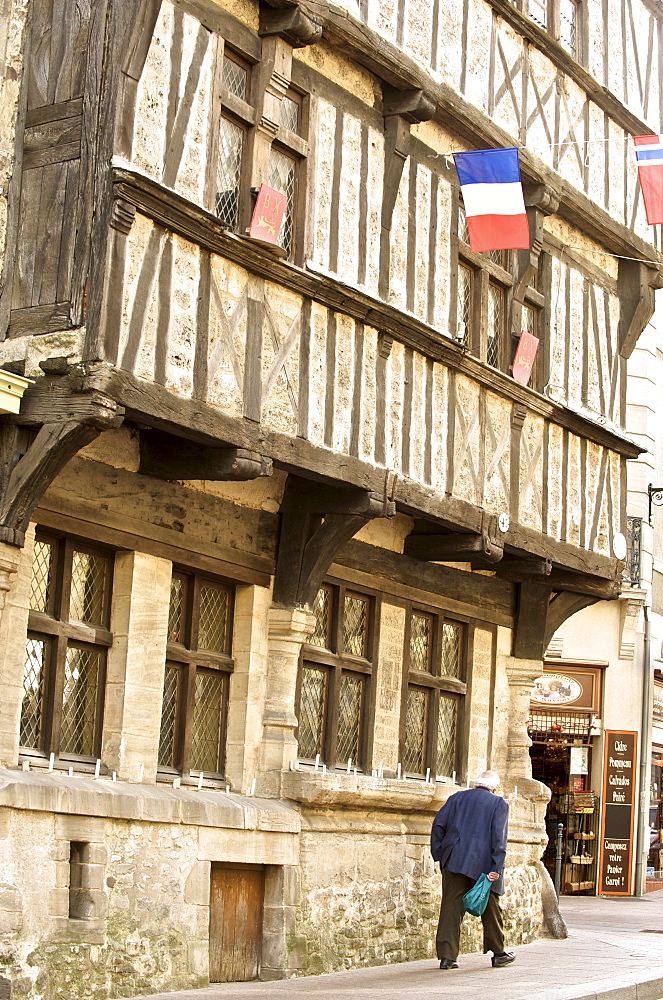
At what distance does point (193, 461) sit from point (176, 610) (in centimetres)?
122

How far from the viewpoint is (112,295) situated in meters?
8.30

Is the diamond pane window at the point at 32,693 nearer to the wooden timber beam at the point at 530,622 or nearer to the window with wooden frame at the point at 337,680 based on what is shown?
the window with wooden frame at the point at 337,680

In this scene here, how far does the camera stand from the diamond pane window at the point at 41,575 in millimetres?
8945

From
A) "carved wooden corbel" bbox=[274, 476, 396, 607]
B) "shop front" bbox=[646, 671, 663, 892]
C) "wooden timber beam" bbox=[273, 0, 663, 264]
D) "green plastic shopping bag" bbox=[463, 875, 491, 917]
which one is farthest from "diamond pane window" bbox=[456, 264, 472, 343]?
"shop front" bbox=[646, 671, 663, 892]

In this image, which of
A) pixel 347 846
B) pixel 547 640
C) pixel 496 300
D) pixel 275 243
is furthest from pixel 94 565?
pixel 547 640

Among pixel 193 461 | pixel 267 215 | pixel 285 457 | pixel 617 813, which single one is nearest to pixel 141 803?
pixel 193 461

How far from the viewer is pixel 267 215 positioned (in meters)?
9.49

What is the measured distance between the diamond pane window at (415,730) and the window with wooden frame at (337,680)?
2.14ft

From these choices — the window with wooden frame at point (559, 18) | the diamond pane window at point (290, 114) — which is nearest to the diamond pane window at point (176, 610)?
the diamond pane window at point (290, 114)

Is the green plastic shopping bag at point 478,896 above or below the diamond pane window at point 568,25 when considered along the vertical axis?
below

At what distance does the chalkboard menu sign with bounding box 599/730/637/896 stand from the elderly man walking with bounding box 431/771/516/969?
9.96 meters

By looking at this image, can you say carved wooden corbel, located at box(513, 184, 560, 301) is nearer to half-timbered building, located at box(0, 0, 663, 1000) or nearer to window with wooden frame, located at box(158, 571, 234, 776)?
half-timbered building, located at box(0, 0, 663, 1000)

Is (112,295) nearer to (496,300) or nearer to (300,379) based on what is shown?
(300,379)

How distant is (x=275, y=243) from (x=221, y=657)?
2730mm
